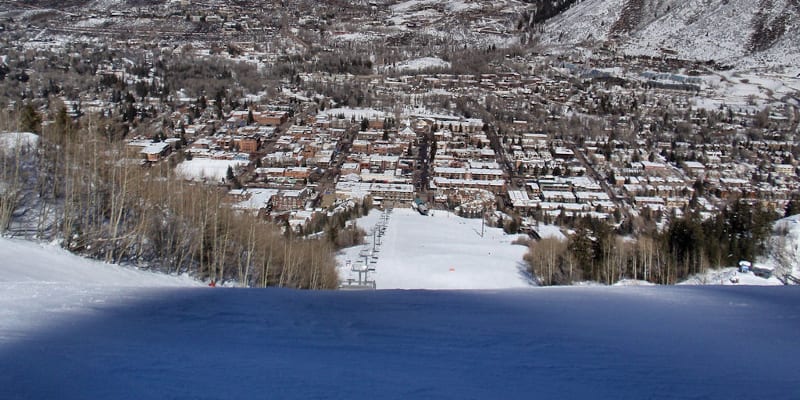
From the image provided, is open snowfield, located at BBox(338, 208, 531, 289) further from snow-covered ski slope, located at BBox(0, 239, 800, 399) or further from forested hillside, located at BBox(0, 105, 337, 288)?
snow-covered ski slope, located at BBox(0, 239, 800, 399)

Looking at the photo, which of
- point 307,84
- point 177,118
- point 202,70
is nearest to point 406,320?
point 177,118

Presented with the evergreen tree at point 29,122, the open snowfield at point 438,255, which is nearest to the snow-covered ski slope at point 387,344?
the open snowfield at point 438,255

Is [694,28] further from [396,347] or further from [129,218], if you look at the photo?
[396,347]

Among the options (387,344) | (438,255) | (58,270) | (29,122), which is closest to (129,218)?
(58,270)

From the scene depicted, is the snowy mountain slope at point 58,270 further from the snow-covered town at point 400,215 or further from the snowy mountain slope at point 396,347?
the snowy mountain slope at point 396,347

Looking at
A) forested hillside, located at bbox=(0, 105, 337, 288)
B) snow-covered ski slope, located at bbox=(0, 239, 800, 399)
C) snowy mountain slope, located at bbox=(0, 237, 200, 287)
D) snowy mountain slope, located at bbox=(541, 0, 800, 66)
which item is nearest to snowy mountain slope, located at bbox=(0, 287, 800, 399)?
snow-covered ski slope, located at bbox=(0, 239, 800, 399)

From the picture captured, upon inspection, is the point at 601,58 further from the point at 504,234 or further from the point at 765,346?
the point at 765,346
